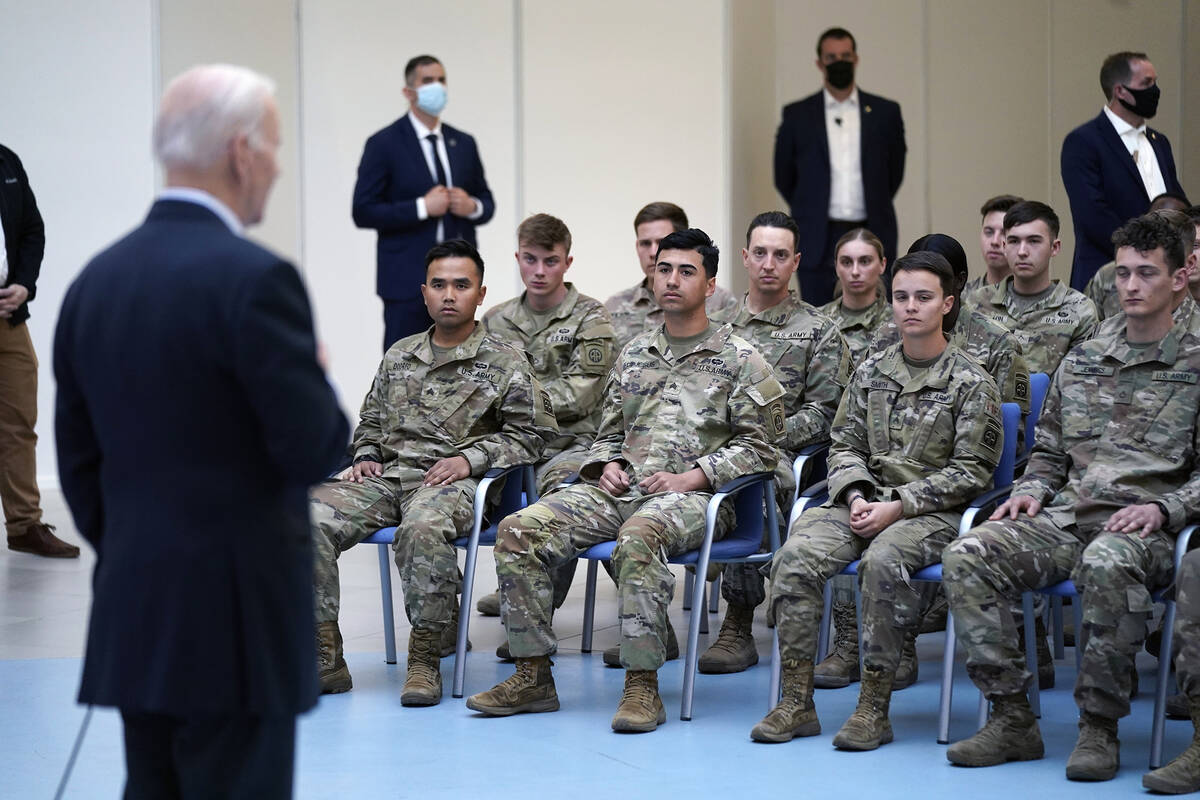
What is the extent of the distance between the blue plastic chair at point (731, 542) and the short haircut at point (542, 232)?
149 centimetres

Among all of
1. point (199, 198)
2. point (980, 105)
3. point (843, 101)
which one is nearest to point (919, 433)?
point (199, 198)

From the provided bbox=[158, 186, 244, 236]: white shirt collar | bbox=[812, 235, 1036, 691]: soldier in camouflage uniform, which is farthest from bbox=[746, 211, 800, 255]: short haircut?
bbox=[158, 186, 244, 236]: white shirt collar

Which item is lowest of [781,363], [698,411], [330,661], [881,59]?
[330,661]

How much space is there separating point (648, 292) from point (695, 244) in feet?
4.31

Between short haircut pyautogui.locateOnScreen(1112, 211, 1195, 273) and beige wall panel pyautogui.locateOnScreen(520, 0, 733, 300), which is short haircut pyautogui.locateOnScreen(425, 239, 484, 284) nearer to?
short haircut pyautogui.locateOnScreen(1112, 211, 1195, 273)

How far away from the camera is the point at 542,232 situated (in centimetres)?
563

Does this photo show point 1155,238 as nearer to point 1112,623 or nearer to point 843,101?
point 1112,623

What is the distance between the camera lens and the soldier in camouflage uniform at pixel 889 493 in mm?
3992

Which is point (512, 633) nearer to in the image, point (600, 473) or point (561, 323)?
point (600, 473)

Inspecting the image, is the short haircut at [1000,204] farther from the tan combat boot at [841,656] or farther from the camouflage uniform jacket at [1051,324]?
the tan combat boot at [841,656]

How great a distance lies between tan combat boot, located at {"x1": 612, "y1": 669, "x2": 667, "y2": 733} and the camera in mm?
4105

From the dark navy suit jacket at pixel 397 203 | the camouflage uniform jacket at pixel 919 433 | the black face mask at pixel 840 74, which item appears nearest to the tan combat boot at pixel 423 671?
the camouflage uniform jacket at pixel 919 433

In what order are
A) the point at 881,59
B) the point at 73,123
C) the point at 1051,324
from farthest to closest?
the point at 881,59 < the point at 73,123 < the point at 1051,324

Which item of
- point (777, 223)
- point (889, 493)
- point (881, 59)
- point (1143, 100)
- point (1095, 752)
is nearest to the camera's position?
point (1095, 752)
